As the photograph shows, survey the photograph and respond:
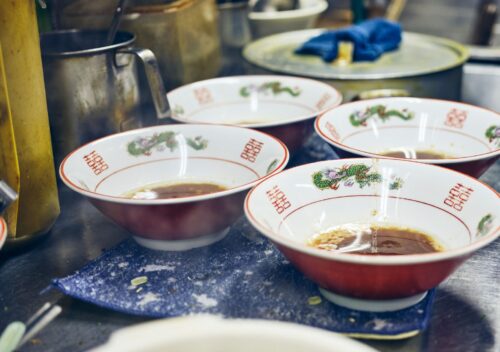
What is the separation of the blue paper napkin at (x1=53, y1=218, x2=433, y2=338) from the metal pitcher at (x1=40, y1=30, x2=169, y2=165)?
1.01 feet

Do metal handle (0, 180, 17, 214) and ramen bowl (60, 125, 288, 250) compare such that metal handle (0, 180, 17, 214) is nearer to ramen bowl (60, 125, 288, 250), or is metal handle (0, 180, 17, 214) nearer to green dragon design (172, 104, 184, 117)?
ramen bowl (60, 125, 288, 250)

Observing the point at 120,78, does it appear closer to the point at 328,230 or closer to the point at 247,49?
the point at 328,230

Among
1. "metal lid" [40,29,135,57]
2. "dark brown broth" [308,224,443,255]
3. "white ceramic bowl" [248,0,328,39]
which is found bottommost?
"dark brown broth" [308,224,443,255]

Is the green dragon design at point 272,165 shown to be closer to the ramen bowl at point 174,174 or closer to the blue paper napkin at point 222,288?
the ramen bowl at point 174,174

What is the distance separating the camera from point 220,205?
1040 millimetres

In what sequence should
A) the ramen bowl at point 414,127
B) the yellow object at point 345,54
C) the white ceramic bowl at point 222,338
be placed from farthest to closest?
the yellow object at point 345,54 → the ramen bowl at point 414,127 → the white ceramic bowl at point 222,338

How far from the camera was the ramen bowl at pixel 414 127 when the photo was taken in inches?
55.1

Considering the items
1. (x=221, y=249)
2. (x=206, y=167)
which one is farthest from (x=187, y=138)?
(x=221, y=249)

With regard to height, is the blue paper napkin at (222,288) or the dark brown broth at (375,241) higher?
the dark brown broth at (375,241)

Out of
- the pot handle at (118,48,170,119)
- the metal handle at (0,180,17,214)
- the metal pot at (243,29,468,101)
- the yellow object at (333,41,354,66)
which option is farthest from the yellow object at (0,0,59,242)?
the yellow object at (333,41,354,66)

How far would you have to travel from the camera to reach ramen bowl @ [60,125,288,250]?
1.04 m

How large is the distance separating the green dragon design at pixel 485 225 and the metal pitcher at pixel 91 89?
699 millimetres

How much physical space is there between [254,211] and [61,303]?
0.34 meters

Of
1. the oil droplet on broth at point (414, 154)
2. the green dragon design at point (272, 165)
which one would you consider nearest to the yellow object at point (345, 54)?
the oil droplet on broth at point (414, 154)
